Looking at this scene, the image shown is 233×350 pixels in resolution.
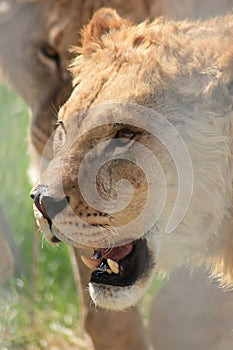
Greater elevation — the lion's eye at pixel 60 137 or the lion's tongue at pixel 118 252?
the lion's eye at pixel 60 137

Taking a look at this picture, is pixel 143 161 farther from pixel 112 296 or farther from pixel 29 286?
pixel 29 286

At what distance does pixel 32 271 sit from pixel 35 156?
50 centimetres

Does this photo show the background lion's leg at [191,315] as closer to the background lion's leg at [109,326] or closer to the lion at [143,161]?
the background lion's leg at [109,326]

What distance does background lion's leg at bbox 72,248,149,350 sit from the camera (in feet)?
9.32

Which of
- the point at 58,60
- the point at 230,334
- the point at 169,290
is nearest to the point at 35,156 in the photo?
the point at 58,60

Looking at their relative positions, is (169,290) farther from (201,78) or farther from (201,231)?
(201,78)

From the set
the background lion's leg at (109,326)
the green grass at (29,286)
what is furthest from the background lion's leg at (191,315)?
the green grass at (29,286)

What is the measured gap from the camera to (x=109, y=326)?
285 cm

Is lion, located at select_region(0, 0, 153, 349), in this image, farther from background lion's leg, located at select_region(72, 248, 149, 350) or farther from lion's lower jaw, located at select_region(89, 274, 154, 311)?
lion's lower jaw, located at select_region(89, 274, 154, 311)

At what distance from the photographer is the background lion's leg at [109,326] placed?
284 centimetres

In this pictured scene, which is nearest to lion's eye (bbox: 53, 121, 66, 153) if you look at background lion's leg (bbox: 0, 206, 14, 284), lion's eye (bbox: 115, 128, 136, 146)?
lion's eye (bbox: 115, 128, 136, 146)

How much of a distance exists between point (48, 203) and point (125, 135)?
21 centimetres

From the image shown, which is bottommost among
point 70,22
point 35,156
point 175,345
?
point 175,345

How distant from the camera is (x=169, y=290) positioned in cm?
286
